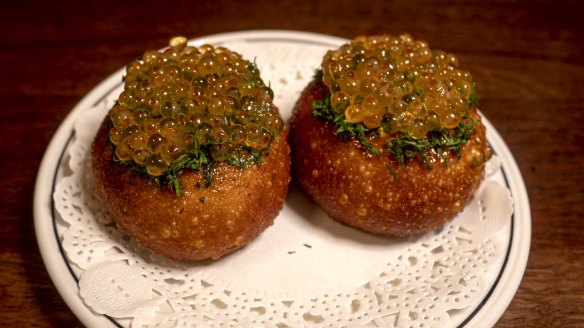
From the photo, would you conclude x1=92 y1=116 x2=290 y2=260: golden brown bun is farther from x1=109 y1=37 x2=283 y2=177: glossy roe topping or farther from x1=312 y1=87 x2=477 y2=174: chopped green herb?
x1=312 y1=87 x2=477 y2=174: chopped green herb

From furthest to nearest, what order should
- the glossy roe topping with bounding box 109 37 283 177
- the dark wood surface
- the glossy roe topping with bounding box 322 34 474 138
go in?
the dark wood surface < the glossy roe topping with bounding box 322 34 474 138 < the glossy roe topping with bounding box 109 37 283 177

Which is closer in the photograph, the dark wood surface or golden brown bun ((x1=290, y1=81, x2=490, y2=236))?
golden brown bun ((x1=290, y1=81, x2=490, y2=236))

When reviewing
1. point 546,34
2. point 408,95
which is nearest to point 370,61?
point 408,95

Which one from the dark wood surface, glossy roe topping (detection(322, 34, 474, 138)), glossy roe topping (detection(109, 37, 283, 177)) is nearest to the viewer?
glossy roe topping (detection(109, 37, 283, 177))

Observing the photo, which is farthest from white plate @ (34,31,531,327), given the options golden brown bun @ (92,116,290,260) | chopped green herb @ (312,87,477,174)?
chopped green herb @ (312,87,477,174)

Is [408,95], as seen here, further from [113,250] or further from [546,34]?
[546,34]

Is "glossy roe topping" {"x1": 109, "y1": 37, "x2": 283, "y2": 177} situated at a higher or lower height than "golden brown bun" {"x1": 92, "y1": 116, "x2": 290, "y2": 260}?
higher
